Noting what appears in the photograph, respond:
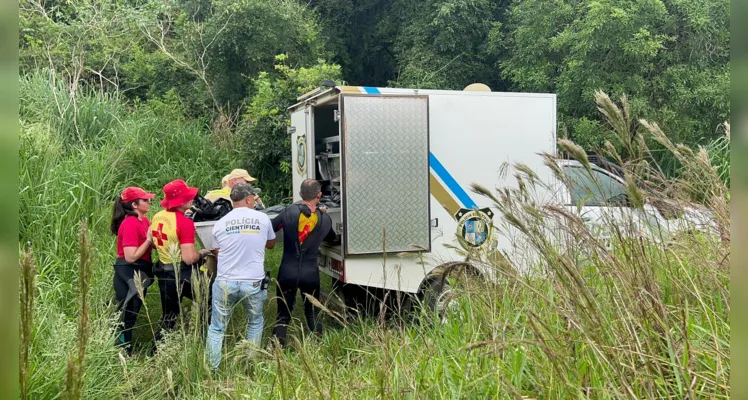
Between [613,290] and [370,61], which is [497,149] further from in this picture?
[370,61]

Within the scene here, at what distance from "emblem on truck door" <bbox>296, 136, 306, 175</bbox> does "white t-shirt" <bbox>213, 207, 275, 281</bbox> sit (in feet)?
5.83

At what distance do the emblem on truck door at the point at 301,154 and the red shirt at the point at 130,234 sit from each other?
2121 millimetres

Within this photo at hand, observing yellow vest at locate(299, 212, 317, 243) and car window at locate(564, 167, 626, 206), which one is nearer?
car window at locate(564, 167, 626, 206)

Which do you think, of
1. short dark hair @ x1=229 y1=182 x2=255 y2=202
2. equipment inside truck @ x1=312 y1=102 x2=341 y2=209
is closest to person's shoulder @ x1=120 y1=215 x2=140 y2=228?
short dark hair @ x1=229 y1=182 x2=255 y2=202

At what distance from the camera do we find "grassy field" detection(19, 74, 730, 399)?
184 cm

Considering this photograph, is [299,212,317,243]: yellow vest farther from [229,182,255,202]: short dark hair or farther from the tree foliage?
the tree foliage

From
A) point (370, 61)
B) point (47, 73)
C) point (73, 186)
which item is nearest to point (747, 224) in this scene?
point (73, 186)

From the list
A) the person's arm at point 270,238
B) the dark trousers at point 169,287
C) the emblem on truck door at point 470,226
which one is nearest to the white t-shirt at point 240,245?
the person's arm at point 270,238

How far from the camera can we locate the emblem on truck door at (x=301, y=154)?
670 centimetres

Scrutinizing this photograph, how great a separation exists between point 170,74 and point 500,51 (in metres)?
8.32

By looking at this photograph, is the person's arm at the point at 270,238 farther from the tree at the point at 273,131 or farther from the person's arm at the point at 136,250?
the tree at the point at 273,131

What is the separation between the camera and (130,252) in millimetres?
5066

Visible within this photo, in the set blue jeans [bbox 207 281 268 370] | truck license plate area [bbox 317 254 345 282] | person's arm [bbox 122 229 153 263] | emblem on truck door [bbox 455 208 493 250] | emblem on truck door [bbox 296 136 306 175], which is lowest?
blue jeans [bbox 207 281 268 370]

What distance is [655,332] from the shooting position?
6.59ft
